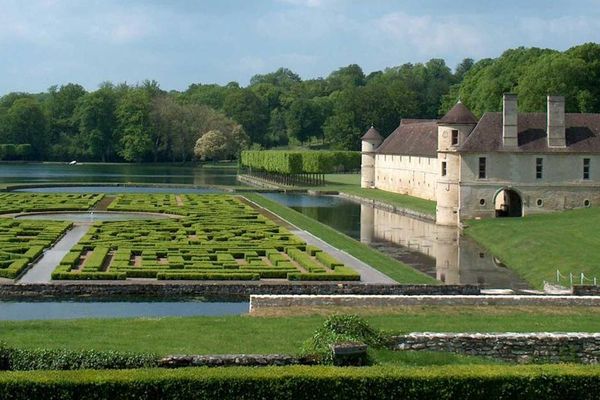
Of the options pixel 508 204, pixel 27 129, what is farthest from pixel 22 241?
pixel 27 129

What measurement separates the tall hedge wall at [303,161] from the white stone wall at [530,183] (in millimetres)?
44871

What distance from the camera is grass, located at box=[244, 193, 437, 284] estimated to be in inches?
1332

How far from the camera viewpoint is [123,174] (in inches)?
4688

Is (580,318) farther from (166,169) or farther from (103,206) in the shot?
(166,169)

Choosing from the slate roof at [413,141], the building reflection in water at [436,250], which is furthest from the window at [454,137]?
the slate roof at [413,141]

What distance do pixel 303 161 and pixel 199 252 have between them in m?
60.8

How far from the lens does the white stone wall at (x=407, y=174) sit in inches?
2785

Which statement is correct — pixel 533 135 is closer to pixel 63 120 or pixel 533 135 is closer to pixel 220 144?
pixel 220 144

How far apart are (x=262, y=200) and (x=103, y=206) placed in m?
13.4

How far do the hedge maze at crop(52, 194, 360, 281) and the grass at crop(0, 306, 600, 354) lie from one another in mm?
8218

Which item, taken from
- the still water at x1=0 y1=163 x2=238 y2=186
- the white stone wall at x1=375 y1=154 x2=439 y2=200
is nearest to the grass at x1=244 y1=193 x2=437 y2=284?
the white stone wall at x1=375 y1=154 x2=439 y2=200

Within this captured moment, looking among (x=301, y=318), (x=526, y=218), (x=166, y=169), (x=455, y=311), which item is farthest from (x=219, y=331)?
(x=166, y=169)

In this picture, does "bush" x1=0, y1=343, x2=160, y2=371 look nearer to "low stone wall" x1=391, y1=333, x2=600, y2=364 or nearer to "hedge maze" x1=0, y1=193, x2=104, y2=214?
"low stone wall" x1=391, y1=333, x2=600, y2=364

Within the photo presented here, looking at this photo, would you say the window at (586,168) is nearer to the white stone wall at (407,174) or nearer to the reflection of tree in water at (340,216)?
the white stone wall at (407,174)
